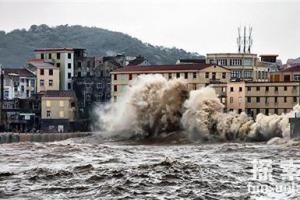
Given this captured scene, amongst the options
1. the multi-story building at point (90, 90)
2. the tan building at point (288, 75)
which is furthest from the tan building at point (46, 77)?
the tan building at point (288, 75)

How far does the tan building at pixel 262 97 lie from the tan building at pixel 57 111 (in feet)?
70.8

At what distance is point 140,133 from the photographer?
69562mm

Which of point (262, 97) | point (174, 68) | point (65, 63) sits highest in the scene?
point (65, 63)

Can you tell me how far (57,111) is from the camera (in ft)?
291

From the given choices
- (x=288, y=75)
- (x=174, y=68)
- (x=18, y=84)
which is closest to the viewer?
(x=174, y=68)

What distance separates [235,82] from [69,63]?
29238 millimetres

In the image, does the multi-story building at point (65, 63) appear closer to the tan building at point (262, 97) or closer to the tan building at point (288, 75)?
the tan building at point (262, 97)

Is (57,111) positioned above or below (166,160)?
above

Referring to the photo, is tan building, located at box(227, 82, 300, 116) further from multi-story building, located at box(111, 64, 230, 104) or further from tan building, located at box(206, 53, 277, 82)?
tan building, located at box(206, 53, 277, 82)

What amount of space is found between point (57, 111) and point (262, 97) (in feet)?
87.9

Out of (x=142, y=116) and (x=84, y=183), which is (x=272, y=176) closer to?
(x=84, y=183)

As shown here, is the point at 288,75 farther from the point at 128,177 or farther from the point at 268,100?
the point at 128,177

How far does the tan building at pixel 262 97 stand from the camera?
3093 inches

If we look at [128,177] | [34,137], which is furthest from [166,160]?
[34,137]
